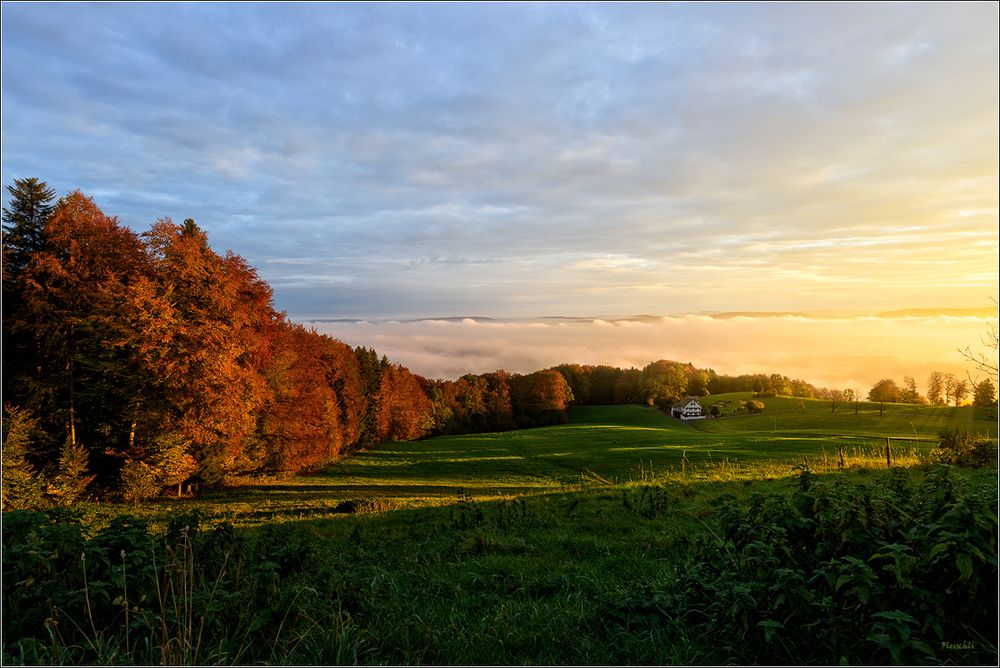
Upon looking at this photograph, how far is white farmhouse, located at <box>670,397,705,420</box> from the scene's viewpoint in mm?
69438

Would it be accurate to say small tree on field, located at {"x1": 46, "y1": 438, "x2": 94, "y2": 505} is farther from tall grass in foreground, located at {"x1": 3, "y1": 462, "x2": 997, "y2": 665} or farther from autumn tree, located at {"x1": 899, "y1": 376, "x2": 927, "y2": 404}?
autumn tree, located at {"x1": 899, "y1": 376, "x2": 927, "y2": 404}

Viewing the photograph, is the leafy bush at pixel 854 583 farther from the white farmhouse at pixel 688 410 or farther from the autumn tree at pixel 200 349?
the white farmhouse at pixel 688 410

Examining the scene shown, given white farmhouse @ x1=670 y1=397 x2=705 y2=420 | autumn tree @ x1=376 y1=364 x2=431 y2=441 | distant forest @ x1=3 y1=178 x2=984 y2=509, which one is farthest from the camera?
white farmhouse @ x1=670 y1=397 x2=705 y2=420

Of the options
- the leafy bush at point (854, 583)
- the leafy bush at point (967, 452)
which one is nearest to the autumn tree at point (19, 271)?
the leafy bush at point (854, 583)

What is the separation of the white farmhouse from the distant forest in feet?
175

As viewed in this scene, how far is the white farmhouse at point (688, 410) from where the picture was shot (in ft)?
228

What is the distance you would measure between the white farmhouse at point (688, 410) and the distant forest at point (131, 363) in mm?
53291

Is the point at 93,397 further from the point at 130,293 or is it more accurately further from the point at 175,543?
the point at 175,543

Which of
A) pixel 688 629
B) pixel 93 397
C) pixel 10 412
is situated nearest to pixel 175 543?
pixel 688 629

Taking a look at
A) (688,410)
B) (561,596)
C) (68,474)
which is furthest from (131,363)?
(688,410)

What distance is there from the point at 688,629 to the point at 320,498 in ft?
65.9

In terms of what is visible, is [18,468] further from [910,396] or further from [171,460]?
[910,396]

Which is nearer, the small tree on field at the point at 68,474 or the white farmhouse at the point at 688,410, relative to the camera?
the small tree on field at the point at 68,474

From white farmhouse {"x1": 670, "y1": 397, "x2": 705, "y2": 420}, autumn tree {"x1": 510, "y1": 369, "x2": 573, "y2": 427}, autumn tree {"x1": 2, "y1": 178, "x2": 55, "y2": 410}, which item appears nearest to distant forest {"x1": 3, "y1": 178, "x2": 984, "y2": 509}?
autumn tree {"x1": 2, "y1": 178, "x2": 55, "y2": 410}
